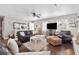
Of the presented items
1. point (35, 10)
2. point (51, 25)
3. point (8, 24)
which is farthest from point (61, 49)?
point (8, 24)

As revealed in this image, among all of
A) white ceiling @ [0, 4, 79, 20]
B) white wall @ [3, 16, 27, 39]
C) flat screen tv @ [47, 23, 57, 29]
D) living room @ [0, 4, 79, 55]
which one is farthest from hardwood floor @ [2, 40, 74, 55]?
white ceiling @ [0, 4, 79, 20]

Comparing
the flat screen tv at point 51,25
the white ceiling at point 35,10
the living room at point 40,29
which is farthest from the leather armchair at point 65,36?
the white ceiling at point 35,10

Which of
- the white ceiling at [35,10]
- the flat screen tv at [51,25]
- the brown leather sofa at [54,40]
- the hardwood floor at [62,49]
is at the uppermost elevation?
the white ceiling at [35,10]

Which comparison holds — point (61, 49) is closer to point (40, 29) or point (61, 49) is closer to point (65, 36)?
point (65, 36)

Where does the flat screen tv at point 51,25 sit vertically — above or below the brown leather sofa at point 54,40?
above

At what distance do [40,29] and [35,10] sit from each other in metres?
0.33

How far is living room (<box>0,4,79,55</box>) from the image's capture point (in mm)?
1761

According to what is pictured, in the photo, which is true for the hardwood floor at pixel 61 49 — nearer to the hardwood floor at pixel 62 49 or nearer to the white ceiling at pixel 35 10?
the hardwood floor at pixel 62 49

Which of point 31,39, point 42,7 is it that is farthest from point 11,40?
point 42,7

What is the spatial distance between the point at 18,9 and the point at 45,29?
21.7 inches

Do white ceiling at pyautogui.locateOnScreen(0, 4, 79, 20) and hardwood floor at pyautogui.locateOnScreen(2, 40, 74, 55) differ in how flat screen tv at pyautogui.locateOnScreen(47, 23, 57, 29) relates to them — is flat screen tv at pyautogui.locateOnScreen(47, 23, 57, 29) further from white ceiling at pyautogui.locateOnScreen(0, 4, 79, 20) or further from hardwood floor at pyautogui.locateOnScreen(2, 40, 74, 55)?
hardwood floor at pyautogui.locateOnScreen(2, 40, 74, 55)

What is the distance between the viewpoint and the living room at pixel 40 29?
1761 mm

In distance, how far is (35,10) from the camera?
179 centimetres

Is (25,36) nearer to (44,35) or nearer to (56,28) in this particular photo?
(44,35)
